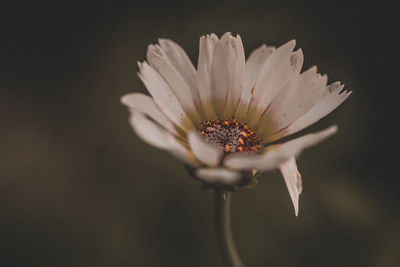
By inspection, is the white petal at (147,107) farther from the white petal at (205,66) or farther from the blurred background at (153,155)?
the blurred background at (153,155)

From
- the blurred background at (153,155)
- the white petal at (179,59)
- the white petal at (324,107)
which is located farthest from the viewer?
the blurred background at (153,155)

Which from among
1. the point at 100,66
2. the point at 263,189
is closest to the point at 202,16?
the point at 100,66

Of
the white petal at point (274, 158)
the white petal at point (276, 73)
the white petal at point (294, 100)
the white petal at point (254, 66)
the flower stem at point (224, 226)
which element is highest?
the white petal at point (254, 66)

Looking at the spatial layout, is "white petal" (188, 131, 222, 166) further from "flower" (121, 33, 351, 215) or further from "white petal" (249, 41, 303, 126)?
"white petal" (249, 41, 303, 126)

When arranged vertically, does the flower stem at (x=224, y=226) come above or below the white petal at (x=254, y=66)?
below

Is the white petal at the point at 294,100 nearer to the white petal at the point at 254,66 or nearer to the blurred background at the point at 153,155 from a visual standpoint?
the white petal at the point at 254,66

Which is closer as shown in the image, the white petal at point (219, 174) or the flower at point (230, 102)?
the white petal at point (219, 174)

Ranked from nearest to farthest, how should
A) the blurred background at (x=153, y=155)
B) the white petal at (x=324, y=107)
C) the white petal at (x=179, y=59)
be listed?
the white petal at (x=324, y=107), the white petal at (x=179, y=59), the blurred background at (x=153, y=155)

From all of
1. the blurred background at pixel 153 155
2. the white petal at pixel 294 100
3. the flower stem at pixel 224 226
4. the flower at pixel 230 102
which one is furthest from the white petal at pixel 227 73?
the blurred background at pixel 153 155

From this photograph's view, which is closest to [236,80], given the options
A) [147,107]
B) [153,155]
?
[147,107]
